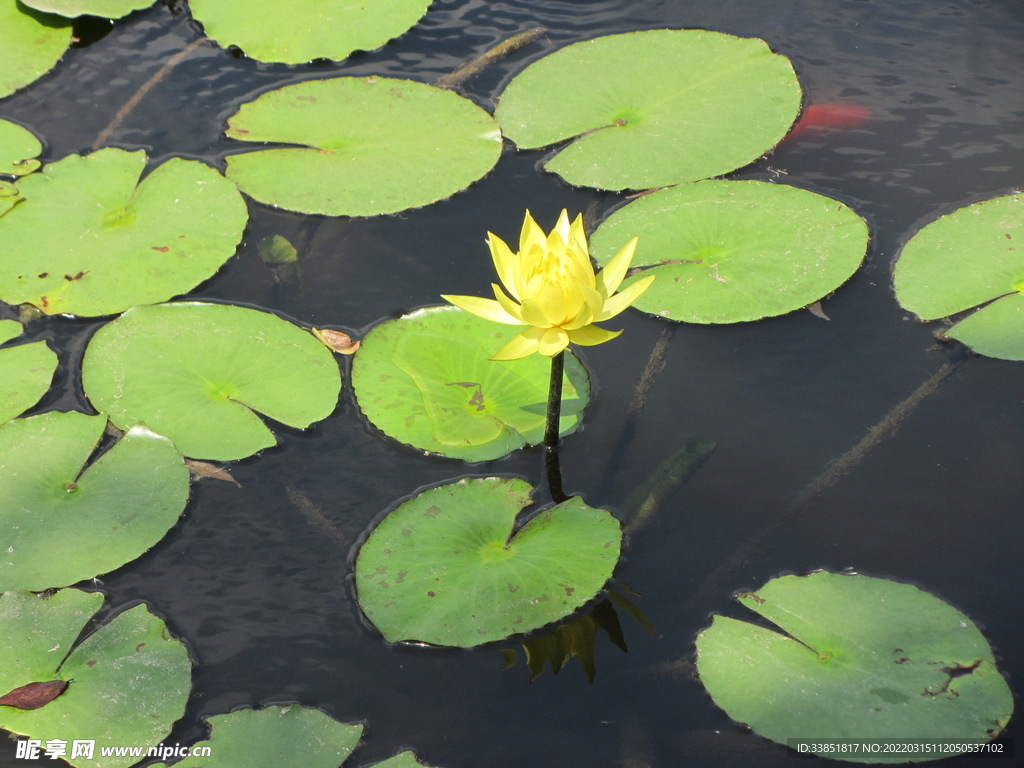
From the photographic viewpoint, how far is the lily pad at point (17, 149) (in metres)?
3.57

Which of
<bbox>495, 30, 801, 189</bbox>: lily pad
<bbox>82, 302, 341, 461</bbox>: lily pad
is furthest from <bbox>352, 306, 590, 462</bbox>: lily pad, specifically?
<bbox>495, 30, 801, 189</bbox>: lily pad

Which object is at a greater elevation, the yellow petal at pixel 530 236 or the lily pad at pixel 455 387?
the yellow petal at pixel 530 236

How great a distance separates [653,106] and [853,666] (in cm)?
252

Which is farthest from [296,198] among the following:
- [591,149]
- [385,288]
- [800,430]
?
[800,430]

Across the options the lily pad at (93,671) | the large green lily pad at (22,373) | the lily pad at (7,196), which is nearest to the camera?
the lily pad at (93,671)

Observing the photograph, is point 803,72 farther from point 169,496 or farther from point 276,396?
point 169,496

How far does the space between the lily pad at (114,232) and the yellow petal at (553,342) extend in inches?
64.0

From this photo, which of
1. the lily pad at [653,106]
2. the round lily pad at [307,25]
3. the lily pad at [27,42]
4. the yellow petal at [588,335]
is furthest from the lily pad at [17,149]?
the yellow petal at [588,335]

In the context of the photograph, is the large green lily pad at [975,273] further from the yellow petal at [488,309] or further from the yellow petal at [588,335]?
the yellow petal at [488,309]

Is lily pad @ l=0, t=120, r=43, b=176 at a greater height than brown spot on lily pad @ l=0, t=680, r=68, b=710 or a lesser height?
greater

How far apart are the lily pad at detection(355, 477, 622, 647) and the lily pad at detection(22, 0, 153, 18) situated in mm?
3428

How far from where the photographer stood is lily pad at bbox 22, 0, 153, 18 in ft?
13.6

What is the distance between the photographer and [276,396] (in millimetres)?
2832

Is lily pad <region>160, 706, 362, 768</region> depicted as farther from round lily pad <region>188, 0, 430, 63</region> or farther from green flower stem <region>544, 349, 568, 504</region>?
round lily pad <region>188, 0, 430, 63</region>
